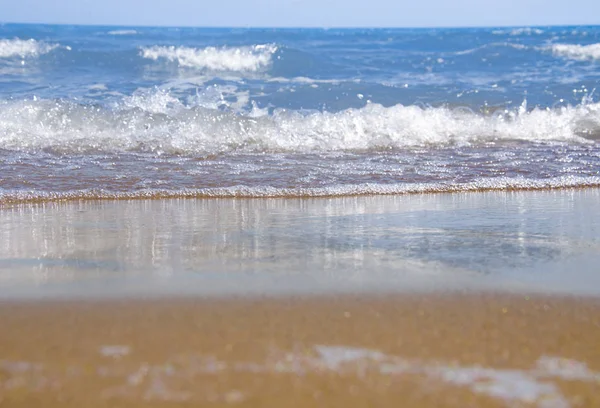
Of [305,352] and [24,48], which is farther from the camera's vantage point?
[24,48]

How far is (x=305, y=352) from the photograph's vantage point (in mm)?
2010

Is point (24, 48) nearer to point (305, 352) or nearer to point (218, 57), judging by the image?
point (218, 57)

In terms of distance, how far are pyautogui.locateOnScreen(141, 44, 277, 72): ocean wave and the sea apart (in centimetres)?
477

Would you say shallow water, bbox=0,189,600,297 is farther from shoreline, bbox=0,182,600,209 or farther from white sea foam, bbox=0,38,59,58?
white sea foam, bbox=0,38,59,58

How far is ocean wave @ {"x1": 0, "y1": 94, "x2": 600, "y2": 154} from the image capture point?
7062 millimetres

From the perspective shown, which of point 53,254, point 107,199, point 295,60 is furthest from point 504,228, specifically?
point 295,60

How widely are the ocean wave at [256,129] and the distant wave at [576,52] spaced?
11.3 meters

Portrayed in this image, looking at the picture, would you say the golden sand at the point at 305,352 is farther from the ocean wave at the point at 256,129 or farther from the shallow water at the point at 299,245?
the ocean wave at the point at 256,129

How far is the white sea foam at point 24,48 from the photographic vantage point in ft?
55.9

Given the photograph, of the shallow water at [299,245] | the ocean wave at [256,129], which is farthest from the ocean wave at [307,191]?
the ocean wave at [256,129]

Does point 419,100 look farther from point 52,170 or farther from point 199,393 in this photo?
point 199,393

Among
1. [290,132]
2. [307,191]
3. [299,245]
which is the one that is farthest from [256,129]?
[299,245]

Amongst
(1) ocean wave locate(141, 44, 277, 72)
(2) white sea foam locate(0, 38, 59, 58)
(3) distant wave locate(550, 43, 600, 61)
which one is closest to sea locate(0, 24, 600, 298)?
(1) ocean wave locate(141, 44, 277, 72)

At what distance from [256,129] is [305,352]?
18.8 ft
